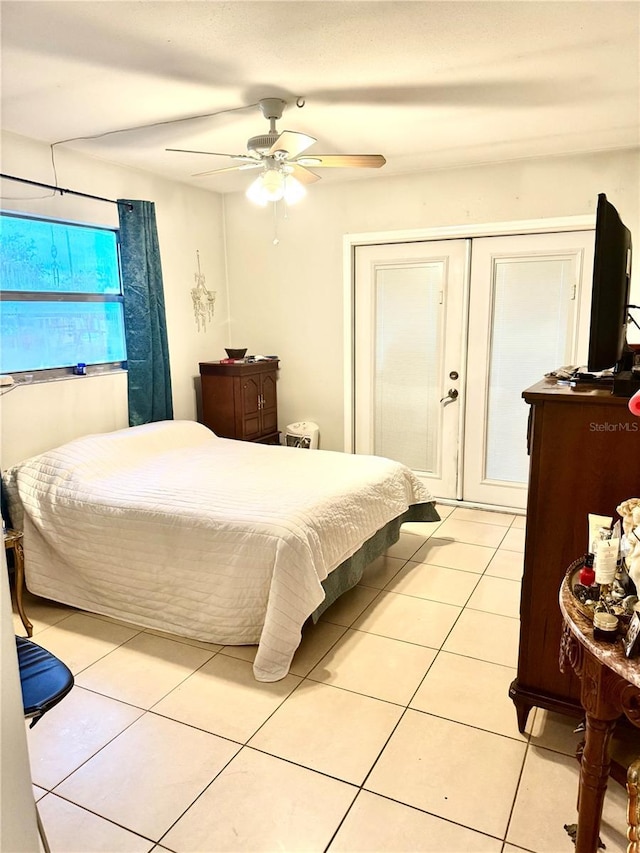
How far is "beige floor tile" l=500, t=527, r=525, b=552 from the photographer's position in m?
3.70

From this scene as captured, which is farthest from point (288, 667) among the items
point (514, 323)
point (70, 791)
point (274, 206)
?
point (274, 206)

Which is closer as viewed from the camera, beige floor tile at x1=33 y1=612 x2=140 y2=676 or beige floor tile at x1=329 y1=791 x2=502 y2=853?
beige floor tile at x1=329 y1=791 x2=502 y2=853

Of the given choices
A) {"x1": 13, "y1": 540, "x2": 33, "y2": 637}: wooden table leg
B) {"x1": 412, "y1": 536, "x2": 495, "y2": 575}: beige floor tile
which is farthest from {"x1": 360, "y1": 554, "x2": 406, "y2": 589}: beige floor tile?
{"x1": 13, "y1": 540, "x2": 33, "y2": 637}: wooden table leg

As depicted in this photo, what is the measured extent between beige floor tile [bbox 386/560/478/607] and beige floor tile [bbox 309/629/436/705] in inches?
19.7

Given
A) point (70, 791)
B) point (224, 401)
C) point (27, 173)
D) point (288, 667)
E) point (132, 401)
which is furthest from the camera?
point (224, 401)

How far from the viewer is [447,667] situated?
8.09ft

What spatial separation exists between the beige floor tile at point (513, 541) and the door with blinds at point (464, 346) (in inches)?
15.5

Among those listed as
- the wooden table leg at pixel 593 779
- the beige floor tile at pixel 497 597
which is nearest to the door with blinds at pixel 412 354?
the beige floor tile at pixel 497 597

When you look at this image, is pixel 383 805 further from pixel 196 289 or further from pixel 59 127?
pixel 196 289

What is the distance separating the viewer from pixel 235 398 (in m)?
4.47

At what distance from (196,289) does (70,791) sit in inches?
142

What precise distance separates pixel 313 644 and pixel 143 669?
0.75 m

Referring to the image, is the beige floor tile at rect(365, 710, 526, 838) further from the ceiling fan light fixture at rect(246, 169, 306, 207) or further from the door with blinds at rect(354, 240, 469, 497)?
the door with blinds at rect(354, 240, 469, 497)

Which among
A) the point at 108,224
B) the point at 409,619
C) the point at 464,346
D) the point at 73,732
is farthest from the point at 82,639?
the point at 464,346
